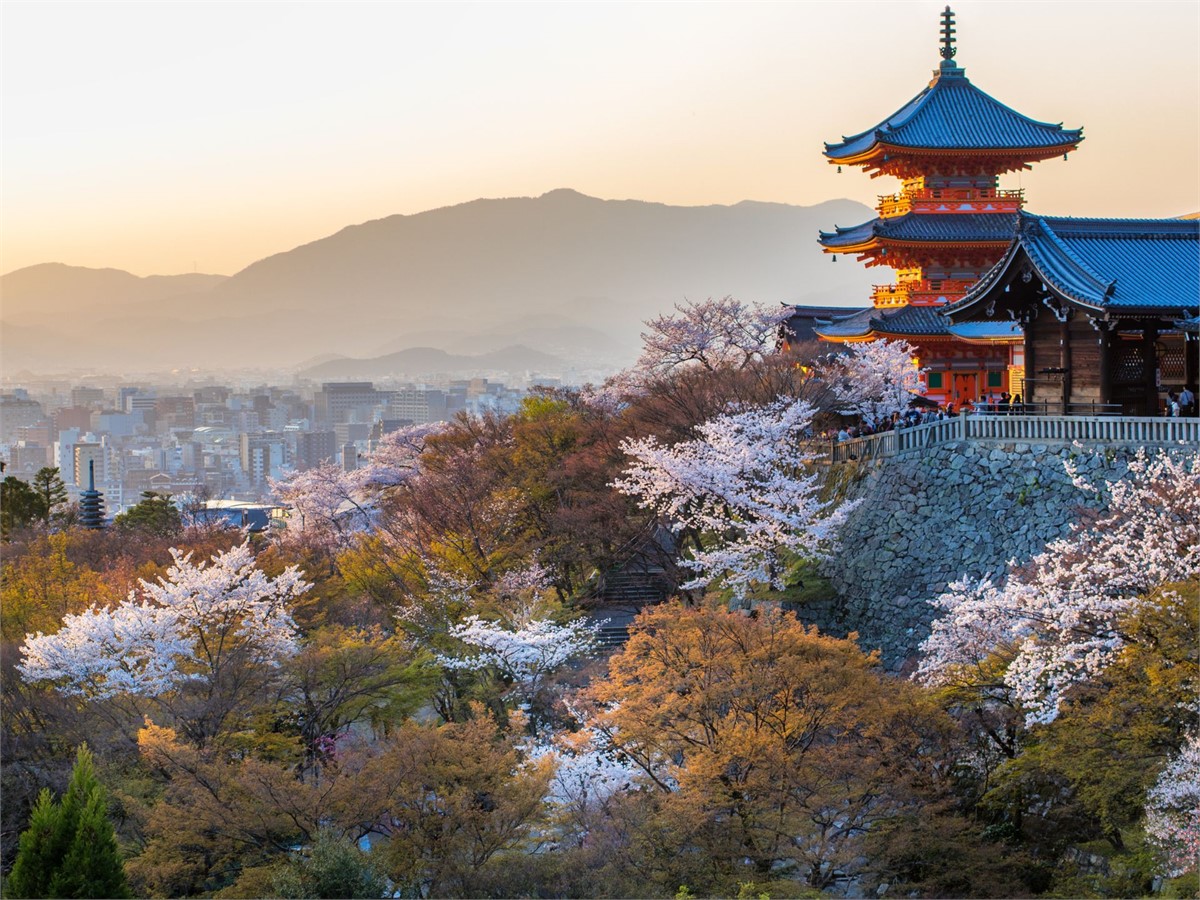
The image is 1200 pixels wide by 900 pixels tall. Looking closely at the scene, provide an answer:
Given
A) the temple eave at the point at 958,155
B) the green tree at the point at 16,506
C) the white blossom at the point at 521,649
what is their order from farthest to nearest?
the green tree at the point at 16,506, the temple eave at the point at 958,155, the white blossom at the point at 521,649

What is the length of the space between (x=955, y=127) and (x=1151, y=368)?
13.7 metres

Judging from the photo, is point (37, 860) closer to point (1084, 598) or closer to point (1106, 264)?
point (1084, 598)

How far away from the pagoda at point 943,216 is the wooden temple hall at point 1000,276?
0.15ft

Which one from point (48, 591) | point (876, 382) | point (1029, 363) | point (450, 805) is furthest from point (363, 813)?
point (876, 382)

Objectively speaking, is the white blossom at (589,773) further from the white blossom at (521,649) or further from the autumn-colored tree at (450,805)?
the white blossom at (521,649)

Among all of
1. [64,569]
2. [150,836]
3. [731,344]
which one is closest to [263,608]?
[150,836]

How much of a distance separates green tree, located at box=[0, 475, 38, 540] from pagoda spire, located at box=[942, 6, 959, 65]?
3396 cm

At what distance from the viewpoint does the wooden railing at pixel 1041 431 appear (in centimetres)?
2708

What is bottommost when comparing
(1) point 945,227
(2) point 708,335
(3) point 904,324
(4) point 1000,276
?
(2) point 708,335

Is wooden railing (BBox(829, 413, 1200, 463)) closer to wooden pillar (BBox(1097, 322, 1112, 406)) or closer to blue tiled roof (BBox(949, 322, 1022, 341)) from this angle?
wooden pillar (BBox(1097, 322, 1112, 406))

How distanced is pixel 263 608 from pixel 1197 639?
17.0 metres

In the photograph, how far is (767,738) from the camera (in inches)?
848

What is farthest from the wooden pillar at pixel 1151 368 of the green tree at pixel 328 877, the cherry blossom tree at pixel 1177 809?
the green tree at pixel 328 877

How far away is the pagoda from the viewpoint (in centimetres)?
3934
